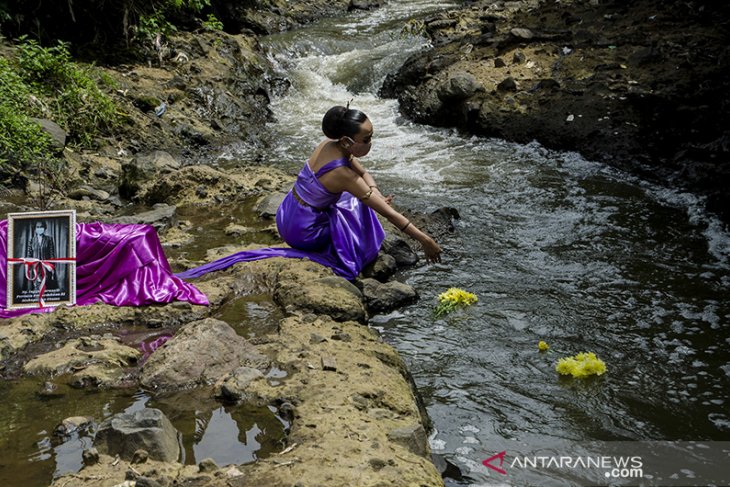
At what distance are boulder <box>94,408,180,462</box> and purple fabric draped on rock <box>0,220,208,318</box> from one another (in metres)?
1.71

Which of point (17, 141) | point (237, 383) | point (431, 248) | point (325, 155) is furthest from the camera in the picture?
point (17, 141)

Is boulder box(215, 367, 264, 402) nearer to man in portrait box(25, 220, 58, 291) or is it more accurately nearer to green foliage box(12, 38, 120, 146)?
man in portrait box(25, 220, 58, 291)

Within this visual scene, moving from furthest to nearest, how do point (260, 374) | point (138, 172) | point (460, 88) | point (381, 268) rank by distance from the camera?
point (460, 88) < point (138, 172) < point (381, 268) < point (260, 374)

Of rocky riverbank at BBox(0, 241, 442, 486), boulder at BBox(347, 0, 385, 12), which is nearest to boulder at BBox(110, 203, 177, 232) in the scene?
rocky riverbank at BBox(0, 241, 442, 486)

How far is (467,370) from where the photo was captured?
15.1 feet

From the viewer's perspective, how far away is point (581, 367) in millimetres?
4477

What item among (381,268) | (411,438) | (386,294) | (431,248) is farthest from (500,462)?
(381,268)

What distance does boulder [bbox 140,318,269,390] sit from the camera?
12.2 feet

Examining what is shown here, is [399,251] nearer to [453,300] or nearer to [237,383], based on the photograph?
[453,300]

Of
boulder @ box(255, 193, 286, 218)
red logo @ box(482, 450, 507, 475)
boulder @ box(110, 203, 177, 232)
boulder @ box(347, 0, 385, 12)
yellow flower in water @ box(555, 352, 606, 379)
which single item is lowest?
red logo @ box(482, 450, 507, 475)


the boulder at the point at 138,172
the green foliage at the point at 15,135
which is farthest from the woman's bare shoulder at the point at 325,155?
the green foliage at the point at 15,135

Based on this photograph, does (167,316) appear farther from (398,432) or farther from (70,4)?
(70,4)

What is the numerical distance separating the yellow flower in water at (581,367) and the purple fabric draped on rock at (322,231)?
1.85 m

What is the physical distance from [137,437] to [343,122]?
9.84ft
